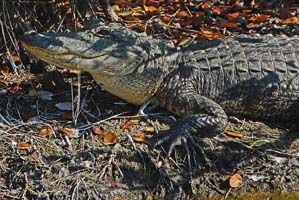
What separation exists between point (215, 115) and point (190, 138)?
0.83 ft

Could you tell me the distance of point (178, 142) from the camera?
4.38 m

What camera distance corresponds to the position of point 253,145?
4.49 m

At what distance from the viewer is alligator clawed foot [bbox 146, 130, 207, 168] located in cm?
437

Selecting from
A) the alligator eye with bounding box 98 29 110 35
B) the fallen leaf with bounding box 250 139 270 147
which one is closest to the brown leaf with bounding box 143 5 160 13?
the alligator eye with bounding box 98 29 110 35

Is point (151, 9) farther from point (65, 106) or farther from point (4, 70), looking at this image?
point (65, 106)

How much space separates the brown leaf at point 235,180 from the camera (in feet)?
14.2

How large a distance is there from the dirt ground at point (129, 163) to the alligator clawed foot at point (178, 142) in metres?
0.02

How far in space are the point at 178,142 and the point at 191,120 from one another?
0.64 feet

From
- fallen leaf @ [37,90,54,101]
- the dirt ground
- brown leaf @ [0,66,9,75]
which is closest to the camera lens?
the dirt ground

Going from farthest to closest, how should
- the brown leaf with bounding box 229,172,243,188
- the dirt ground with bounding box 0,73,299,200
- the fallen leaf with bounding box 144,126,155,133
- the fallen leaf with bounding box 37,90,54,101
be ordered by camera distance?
the fallen leaf with bounding box 37,90,54,101 → the fallen leaf with bounding box 144,126,155,133 → the brown leaf with bounding box 229,172,243,188 → the dirt ground with bounding box 0,73,299,200

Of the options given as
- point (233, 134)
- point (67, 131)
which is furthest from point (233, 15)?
point (67, 131)

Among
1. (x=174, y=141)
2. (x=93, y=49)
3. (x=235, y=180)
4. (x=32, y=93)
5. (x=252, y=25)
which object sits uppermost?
(x=93, y=49)

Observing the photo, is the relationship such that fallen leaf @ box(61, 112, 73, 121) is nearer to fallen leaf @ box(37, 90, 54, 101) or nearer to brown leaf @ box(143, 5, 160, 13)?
fallen leaf @ box(37, 90, 54, 101)

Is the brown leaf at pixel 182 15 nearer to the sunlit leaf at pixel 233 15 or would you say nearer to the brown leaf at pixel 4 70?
the sunlit leaf at pixel 233 15
